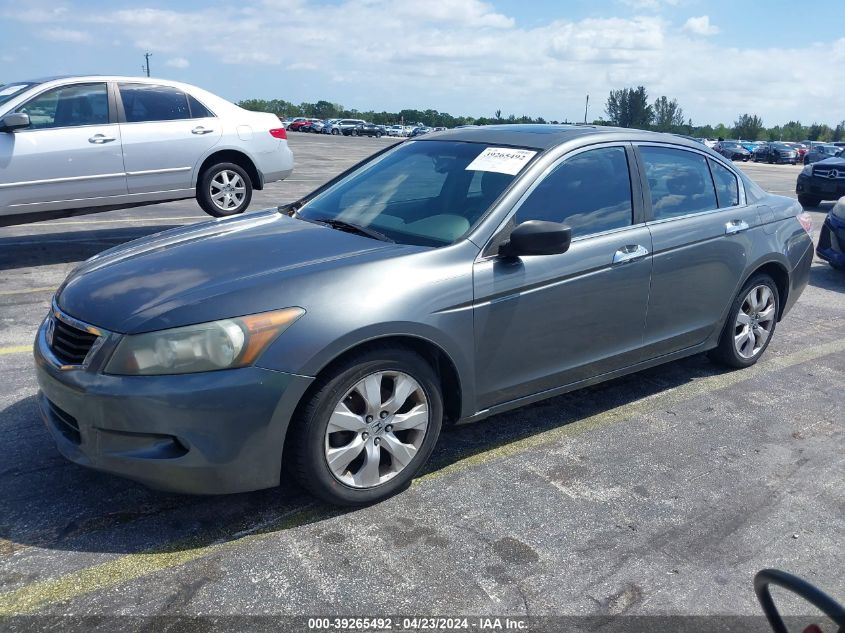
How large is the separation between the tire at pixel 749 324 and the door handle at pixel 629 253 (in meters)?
1.09

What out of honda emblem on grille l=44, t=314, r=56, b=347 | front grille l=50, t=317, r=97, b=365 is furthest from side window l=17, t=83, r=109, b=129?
front grille l=50, t=317, r=97, b=365

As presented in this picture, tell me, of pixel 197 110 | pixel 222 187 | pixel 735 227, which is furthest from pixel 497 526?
pixel 197 110

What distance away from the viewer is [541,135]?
4090mm

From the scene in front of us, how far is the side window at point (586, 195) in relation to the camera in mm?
3744

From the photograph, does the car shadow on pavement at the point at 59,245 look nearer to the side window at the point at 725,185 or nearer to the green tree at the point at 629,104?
the side window at the point at 725,185

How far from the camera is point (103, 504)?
3154mm

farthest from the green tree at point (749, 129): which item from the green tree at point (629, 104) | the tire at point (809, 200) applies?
the tire at point (809, 200)

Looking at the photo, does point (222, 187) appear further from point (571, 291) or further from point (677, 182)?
point (571, 291)

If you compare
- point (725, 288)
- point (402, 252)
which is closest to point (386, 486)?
point (402, 252)

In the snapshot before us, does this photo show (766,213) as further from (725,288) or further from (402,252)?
(402,252)

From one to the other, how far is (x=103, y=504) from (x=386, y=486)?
1.18 metres

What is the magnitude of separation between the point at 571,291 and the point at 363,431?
130cm

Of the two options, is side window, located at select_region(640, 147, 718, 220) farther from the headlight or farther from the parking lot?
the headlight

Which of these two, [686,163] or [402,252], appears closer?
[402,252]
